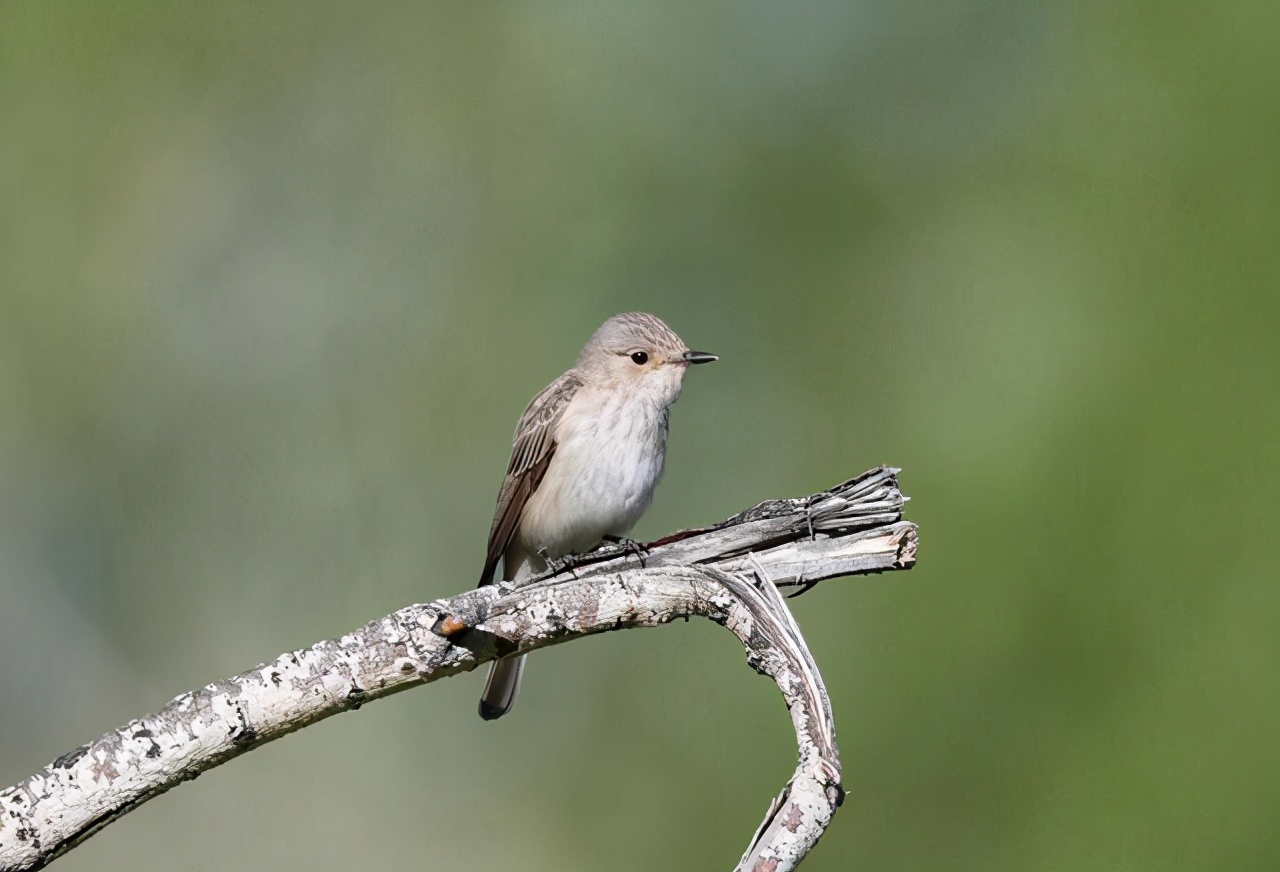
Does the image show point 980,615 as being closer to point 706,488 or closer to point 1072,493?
point 1072,493

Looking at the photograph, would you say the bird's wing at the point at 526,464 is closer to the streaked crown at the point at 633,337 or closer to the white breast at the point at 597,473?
the white breast at the point at 597,473

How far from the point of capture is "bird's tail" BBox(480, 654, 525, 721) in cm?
591

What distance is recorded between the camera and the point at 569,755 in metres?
9.59

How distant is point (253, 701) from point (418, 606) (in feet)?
1.78

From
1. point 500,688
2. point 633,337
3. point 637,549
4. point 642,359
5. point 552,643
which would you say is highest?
point 633,337

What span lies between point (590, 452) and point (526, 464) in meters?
0.41

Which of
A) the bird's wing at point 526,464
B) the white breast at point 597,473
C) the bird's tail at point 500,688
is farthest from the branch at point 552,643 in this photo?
the bird's tail at point 500,688

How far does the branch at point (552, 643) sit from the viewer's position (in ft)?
11.0

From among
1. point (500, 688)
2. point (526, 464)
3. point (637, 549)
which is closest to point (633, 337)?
point (526, 464)

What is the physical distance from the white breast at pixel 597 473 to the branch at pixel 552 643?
122cm

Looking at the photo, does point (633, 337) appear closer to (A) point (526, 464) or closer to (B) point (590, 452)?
(B) point (590, 452)

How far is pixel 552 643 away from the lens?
4008 mm

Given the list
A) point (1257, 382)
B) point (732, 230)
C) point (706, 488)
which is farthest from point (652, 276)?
point (1257, 382)

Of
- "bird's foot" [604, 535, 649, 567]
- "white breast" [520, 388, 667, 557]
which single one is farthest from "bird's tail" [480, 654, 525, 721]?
"bird's foot" [604, 535, 649, 567]
